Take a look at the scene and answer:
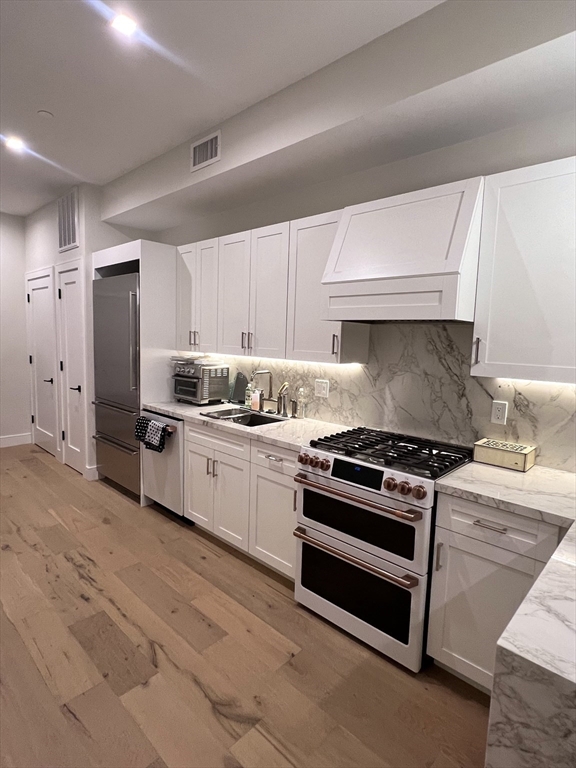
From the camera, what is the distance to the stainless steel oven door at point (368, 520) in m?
1.91

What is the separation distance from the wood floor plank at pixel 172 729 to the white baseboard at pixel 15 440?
4827 mm

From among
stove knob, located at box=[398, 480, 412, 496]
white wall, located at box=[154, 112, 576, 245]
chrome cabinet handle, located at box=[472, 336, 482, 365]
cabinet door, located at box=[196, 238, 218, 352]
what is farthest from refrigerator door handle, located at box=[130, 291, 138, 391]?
chrome cabinet handle, located at box=[472, 336, 482, 365]

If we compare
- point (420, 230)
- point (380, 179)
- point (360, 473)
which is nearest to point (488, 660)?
point (360, 473)

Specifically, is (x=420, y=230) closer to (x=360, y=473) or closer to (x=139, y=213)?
(x=360, y=473)

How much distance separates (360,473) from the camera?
6.86ft

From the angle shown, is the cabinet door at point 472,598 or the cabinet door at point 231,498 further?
the cabinet door at point 231,498

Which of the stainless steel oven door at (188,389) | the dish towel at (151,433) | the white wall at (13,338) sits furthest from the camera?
the white wall at (13,338)

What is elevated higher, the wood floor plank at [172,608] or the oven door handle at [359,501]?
the oven door handle at [359,501]

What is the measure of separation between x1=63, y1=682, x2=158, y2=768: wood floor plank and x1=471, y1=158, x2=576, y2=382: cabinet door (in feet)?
6.99

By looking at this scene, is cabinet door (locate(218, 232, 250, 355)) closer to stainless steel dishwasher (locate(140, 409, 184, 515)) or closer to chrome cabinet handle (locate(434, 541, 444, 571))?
stainless steel dishwasher (locate(140, 409, 184, 515))

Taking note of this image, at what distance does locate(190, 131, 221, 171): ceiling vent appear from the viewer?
111 inches

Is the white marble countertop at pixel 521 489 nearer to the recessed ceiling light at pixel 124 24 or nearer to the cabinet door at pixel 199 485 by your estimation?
the cabinet door at pixel 199 485

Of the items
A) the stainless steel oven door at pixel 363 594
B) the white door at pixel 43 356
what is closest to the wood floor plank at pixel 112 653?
the stainless steel oven door at pixel 363 594

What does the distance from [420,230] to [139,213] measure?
2.83 metres
